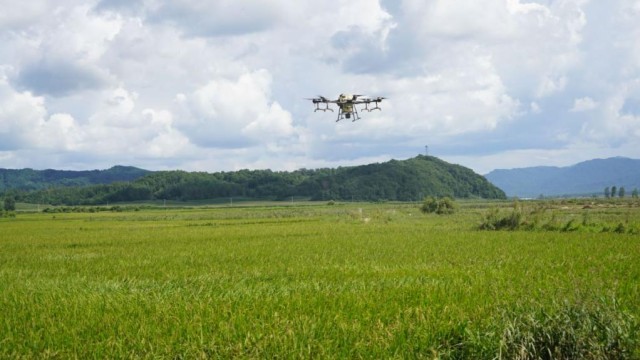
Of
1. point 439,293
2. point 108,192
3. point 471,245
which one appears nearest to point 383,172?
point 108,192

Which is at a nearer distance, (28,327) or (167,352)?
(167,352)

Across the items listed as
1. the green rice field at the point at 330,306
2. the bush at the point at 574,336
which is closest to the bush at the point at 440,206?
the green rice field at the point at 330,306


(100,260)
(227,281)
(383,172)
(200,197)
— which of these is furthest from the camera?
(383,172)

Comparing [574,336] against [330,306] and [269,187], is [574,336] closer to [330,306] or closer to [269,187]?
[330,306]

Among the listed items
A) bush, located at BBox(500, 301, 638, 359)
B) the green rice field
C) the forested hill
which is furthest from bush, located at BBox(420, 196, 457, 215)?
the forested hill

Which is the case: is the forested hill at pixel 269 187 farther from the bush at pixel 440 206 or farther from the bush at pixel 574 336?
the bush at pixel 574 336

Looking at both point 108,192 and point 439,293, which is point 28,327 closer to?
point 439,293
